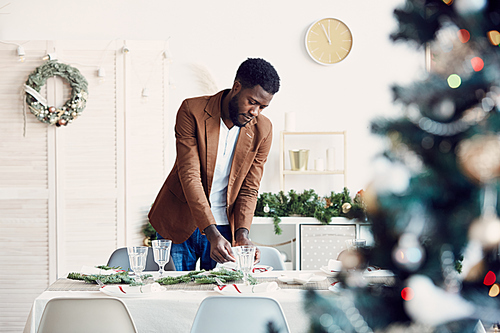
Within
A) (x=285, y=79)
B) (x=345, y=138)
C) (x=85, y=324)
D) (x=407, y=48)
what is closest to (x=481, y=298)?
(x=407, y=48)

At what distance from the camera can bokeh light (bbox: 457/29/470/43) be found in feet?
1.31

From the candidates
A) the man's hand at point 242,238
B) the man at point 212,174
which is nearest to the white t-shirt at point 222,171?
the man at point 212,174

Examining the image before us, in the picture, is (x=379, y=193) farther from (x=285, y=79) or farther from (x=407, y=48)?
(x=285, y=79)

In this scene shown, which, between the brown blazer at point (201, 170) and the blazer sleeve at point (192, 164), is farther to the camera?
the brown blazer at point (201, 170)

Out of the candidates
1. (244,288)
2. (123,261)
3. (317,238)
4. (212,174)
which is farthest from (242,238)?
(317,238)

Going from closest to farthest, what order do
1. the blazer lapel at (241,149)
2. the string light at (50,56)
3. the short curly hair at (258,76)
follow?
the short curly hair at (258,76) < the blazer lapel at (241,149) < the string light at (50,56)

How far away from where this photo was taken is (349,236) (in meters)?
3.35

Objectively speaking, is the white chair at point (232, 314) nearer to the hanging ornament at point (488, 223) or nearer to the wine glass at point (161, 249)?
the wine glass at point (161, 249)

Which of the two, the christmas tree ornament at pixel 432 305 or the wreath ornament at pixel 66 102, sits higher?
the wreath ornament at pixel 66 102

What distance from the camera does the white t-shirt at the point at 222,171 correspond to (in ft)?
7.01

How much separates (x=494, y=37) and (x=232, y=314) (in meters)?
1.15

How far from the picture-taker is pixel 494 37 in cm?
39

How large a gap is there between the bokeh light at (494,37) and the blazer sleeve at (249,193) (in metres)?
1.78

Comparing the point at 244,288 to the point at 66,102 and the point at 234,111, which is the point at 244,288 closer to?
the point at 234,111
